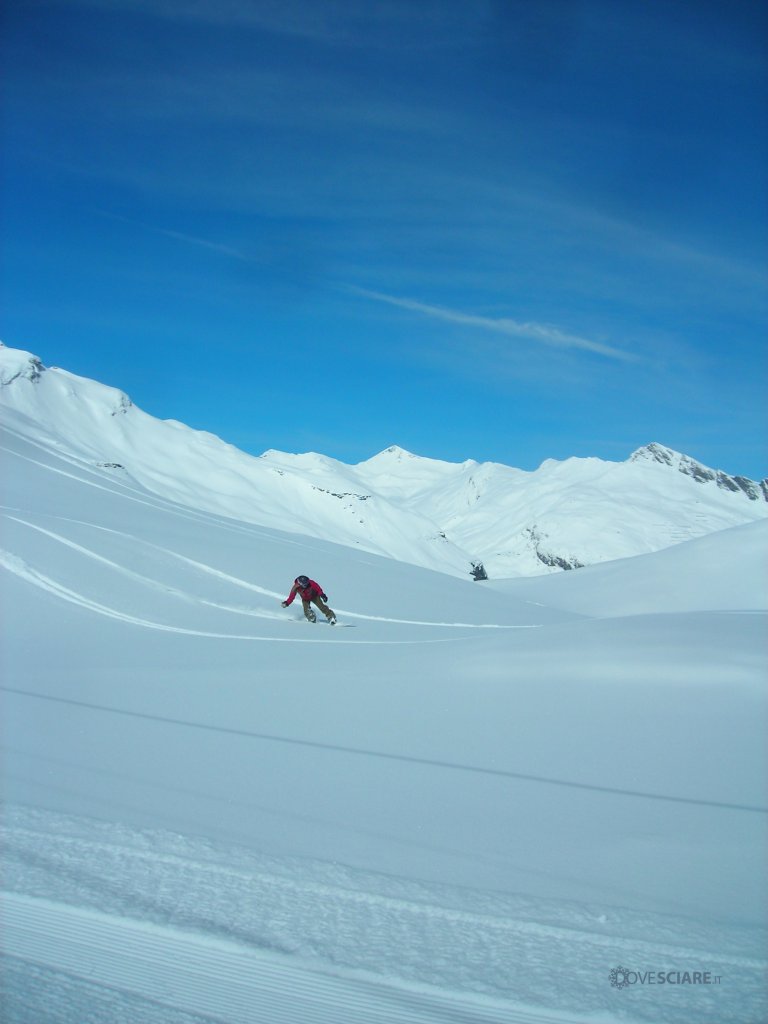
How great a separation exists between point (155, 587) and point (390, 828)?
11208mm

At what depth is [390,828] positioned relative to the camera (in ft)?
14.5

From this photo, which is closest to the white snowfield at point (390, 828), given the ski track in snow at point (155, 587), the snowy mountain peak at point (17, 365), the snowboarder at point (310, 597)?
the ski track in snow at point (155, 587)

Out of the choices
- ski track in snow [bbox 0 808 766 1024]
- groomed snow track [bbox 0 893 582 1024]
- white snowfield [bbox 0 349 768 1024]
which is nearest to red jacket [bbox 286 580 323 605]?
white snowfield [bbox 0 349 768 1024]

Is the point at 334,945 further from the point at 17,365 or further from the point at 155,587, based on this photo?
the point at 17,365

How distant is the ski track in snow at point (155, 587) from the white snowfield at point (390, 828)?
1361 mm

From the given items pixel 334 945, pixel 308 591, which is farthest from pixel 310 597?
pixel 334 945

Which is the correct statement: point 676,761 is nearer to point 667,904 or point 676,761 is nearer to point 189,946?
point 667,904

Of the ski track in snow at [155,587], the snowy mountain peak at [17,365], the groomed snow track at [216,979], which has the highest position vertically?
the snowy mountain peak at [17,365]

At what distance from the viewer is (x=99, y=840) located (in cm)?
409

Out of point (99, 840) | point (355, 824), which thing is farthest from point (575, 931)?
point (99, 840)

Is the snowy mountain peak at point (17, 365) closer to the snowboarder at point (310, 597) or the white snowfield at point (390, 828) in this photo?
the snowboarder at point (310, 597)

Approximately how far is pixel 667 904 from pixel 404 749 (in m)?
2.48

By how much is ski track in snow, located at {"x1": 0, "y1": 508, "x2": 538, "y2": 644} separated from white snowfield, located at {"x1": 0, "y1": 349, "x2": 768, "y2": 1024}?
136 cm

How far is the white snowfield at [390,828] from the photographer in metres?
3.09
